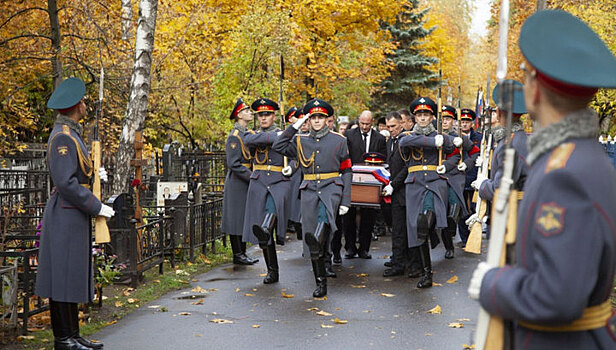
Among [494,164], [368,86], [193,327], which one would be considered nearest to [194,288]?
[193,327]

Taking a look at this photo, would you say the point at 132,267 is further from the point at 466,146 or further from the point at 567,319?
the point at 567,319

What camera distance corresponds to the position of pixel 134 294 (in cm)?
952

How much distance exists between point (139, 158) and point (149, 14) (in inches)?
130

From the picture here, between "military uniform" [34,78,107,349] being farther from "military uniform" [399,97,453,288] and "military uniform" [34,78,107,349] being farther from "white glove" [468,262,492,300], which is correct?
"military uniform" [399,97,453,288]

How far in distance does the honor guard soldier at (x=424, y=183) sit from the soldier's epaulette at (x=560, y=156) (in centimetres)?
745

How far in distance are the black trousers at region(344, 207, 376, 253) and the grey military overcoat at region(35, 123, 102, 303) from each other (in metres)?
6.31

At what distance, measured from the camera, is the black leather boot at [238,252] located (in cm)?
1215

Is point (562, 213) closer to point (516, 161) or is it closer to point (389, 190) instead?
point (516, 161)

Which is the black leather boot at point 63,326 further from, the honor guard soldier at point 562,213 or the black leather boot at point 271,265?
the honor guard soldier at point 562,213

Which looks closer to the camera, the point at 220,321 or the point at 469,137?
the point at 220,321

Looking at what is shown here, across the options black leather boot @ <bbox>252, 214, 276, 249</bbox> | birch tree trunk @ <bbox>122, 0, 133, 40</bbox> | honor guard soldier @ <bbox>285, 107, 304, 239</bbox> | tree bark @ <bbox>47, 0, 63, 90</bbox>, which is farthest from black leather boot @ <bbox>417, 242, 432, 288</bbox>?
birch tree trunk @ <bbox>122, 0, 133, 40</bbox>

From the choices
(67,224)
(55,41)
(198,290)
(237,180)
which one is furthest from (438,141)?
(55,41)

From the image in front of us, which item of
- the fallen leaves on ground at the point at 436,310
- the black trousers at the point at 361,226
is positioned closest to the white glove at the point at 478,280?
the fallen leaves on ground at the point at 436,310

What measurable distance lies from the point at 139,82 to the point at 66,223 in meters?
6.78
